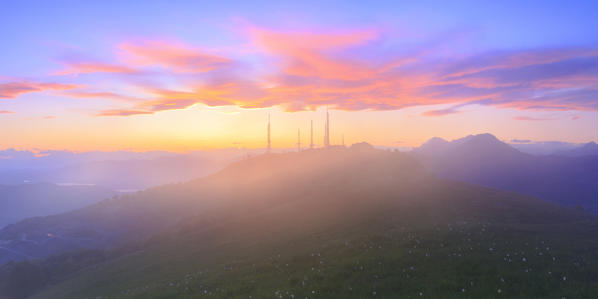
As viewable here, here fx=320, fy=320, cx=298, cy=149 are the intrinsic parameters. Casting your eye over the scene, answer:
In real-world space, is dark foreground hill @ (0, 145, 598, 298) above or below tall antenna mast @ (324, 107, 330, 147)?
below

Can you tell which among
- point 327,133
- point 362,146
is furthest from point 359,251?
point 327,133

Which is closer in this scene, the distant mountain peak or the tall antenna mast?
the distant mountain peak

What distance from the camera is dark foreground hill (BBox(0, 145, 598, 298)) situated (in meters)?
14.2

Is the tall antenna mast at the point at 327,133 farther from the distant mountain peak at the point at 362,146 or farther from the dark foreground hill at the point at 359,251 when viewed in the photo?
the dark foreground hill at the point at 359,251

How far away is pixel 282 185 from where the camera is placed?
118938 millimetres

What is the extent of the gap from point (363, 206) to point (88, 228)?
558 feet

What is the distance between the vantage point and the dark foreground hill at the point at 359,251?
14164 millimetres

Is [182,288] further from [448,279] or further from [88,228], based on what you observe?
[88,228]

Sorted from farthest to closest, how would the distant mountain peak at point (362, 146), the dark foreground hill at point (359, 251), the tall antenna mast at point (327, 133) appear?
1. the tall antenna mast at point (327, 133)
2. the distant mountain peak at point (362, 146)
3. the dark foreground hill at point (359, 251)

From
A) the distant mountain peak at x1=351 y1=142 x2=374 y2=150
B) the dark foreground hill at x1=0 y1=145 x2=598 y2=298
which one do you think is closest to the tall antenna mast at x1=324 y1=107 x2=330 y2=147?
the distant mountain peak at x1=351 y1=142 x2=374 y2=150

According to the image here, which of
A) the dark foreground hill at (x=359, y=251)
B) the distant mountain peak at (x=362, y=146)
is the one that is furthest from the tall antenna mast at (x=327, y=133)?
the dark foreground hill at (x=359, y=251)

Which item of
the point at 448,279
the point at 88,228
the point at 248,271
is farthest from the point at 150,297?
the point at 88,228

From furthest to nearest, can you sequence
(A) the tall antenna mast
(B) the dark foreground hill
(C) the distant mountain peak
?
(A) the tall antenna mast
(C) the distant mountain peak
(B) the dark foreground hill

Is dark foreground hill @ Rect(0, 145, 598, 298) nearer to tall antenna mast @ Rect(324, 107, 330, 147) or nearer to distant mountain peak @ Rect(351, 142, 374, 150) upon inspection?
distant mountain peak @ Rect(351, 142, 374, 150)
